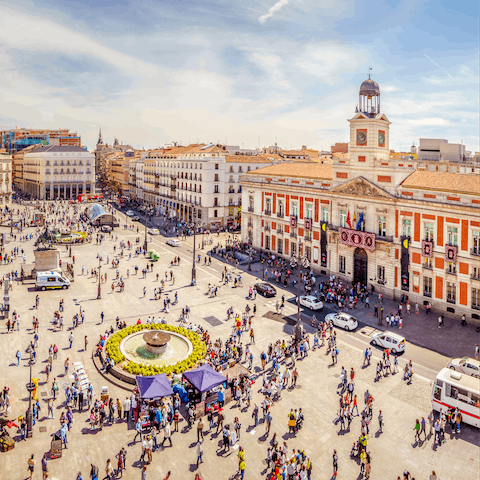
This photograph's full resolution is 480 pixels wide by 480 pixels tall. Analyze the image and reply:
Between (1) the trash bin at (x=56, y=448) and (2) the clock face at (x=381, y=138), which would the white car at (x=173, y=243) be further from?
(1) the trash bin at (x=56, y=448)

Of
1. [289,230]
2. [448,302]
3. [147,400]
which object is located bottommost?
[147,400]

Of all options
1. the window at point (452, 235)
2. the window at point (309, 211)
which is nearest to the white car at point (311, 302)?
the window at point (452, 235)

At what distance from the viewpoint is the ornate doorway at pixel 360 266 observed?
47.8 m

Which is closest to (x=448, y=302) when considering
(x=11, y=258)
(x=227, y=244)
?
(x=227, y=244)

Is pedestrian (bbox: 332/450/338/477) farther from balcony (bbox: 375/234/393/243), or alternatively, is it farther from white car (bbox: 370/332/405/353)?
balcony (bbox: 375/234/393/243)

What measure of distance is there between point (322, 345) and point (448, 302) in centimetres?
1405

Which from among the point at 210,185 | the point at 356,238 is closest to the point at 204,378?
the point at 356,238

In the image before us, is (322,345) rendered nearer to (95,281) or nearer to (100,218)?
(95,281)

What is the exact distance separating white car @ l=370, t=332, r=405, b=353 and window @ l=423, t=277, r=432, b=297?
10225 millimetres

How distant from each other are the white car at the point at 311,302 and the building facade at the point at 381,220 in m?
8.32

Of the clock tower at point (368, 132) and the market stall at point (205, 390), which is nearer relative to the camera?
the market stall at point (205, 390)

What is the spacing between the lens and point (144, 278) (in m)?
50.7

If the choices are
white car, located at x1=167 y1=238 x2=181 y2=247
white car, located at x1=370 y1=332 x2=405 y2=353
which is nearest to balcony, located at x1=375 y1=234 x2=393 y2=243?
white car, located at x1=370 y1=332 x2=405 y2=353

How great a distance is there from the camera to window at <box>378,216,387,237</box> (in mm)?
45281
